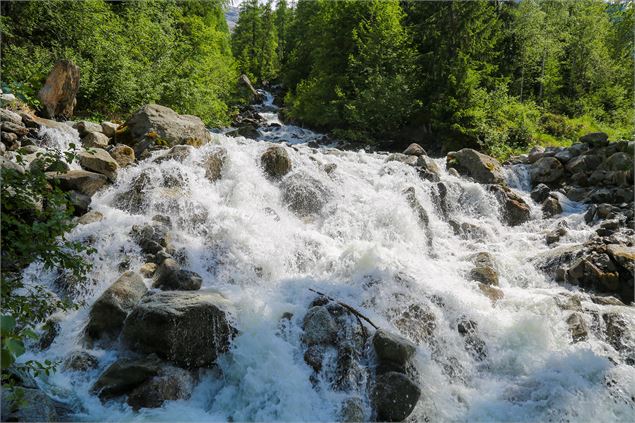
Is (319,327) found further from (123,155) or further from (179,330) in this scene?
(123,155)

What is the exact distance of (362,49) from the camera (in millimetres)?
24984

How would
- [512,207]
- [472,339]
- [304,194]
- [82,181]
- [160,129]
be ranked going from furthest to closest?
[512,207]
[160,129]
[304,194]
[82,181]
[472,339]

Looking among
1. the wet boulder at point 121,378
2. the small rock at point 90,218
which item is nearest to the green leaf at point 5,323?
the wet boulder at point 121,378

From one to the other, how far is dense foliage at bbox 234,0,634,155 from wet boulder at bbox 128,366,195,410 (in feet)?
56.0

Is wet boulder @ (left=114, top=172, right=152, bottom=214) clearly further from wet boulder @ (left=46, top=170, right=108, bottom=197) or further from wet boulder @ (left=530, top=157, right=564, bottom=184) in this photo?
wet boulder @ (left=530, top=157, right=564, bottom=184)

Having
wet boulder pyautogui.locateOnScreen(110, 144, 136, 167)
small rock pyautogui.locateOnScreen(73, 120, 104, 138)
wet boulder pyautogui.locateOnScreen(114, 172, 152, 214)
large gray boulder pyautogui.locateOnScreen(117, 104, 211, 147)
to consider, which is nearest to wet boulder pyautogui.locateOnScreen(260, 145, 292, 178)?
large gray boulder pyautogui.locateOnScreen(117, 104, 211, 147)

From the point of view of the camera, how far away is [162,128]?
12523 mm

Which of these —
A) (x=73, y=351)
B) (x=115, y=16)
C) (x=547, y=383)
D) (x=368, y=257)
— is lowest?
(x=73, y=351)

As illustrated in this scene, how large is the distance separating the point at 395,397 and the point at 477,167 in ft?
38.2

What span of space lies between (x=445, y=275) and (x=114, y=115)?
499 inches

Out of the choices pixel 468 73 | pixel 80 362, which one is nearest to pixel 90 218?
pixel 80 362

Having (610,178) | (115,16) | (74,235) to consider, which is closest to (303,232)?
(74,235)

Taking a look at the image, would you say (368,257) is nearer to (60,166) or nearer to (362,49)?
(60,166)

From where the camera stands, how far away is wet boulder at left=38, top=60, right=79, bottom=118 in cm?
1223
